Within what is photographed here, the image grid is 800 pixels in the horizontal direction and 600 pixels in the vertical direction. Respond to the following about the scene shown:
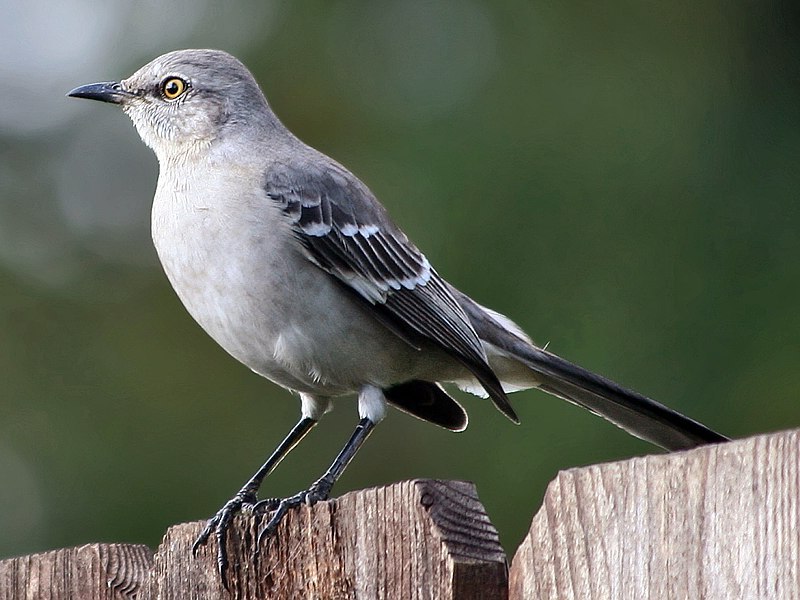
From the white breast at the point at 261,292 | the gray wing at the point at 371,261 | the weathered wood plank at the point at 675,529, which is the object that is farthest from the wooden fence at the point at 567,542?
the gray wing at the point at 371,261

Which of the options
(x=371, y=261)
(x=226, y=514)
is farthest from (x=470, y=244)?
(x=226, y=514)

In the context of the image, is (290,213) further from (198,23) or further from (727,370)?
(198,23)

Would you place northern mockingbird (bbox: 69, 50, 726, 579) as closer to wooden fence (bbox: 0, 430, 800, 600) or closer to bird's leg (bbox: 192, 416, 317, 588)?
bird's leg (bbox: 192, 416, 317, 588)

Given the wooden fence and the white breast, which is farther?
the white breast

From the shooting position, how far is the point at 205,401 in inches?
279

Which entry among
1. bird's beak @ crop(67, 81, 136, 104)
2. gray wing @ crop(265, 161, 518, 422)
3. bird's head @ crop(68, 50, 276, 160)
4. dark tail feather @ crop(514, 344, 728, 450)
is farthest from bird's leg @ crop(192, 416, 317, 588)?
bird's beak @ crop(67, 81, 136, 104)

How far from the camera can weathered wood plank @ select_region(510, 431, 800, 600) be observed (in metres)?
1.71

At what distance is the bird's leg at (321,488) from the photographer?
2.63m

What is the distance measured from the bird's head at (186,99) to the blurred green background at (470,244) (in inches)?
65.8

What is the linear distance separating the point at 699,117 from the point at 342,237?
8.38 ft

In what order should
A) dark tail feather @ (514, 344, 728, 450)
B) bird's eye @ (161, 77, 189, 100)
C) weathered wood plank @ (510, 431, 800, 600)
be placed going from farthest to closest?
1. bird's eye @ (161, 77, 189, 100)
2. dark tail feather @ (514, 344, 728, 450)
3. weathered wood plank @ (510, 431, 800, 600)

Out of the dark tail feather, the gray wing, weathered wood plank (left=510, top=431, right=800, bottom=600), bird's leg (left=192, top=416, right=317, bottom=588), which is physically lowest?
weathered wood plank (left=510, top=431, right=800, bottom=600)

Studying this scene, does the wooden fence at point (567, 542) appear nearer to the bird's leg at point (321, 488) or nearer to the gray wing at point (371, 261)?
the bird's leg at point (321, 488)

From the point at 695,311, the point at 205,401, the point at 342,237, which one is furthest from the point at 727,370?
the point at 205,401
